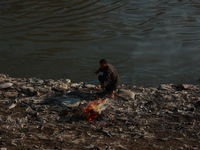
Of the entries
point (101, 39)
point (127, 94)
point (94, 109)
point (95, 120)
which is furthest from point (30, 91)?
point (101, 39)

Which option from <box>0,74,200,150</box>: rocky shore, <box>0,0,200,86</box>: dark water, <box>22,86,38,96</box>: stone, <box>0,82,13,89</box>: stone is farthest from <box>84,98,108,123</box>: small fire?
<box>0,0,200,86</box>: dark water

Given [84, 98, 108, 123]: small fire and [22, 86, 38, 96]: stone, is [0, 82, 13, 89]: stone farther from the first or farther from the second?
[84, 98, 108, 123]: small fire

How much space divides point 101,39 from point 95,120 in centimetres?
758

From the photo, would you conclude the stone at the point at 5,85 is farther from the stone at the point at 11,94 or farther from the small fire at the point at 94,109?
the small fire at the point at 94,109

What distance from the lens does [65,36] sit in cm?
1327

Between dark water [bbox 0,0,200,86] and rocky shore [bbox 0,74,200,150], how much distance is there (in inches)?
90.1

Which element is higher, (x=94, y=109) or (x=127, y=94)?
(x=94, y=109)

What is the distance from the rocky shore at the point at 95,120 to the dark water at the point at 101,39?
2287mm

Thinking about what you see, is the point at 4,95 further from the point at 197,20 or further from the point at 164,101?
the point at 197,20

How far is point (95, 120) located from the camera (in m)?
5.71

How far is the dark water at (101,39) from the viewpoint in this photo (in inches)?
394

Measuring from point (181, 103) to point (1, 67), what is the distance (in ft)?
21.2

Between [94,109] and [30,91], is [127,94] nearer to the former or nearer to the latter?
[94,109]

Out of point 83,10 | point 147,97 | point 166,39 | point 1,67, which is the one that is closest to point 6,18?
point 83,10
